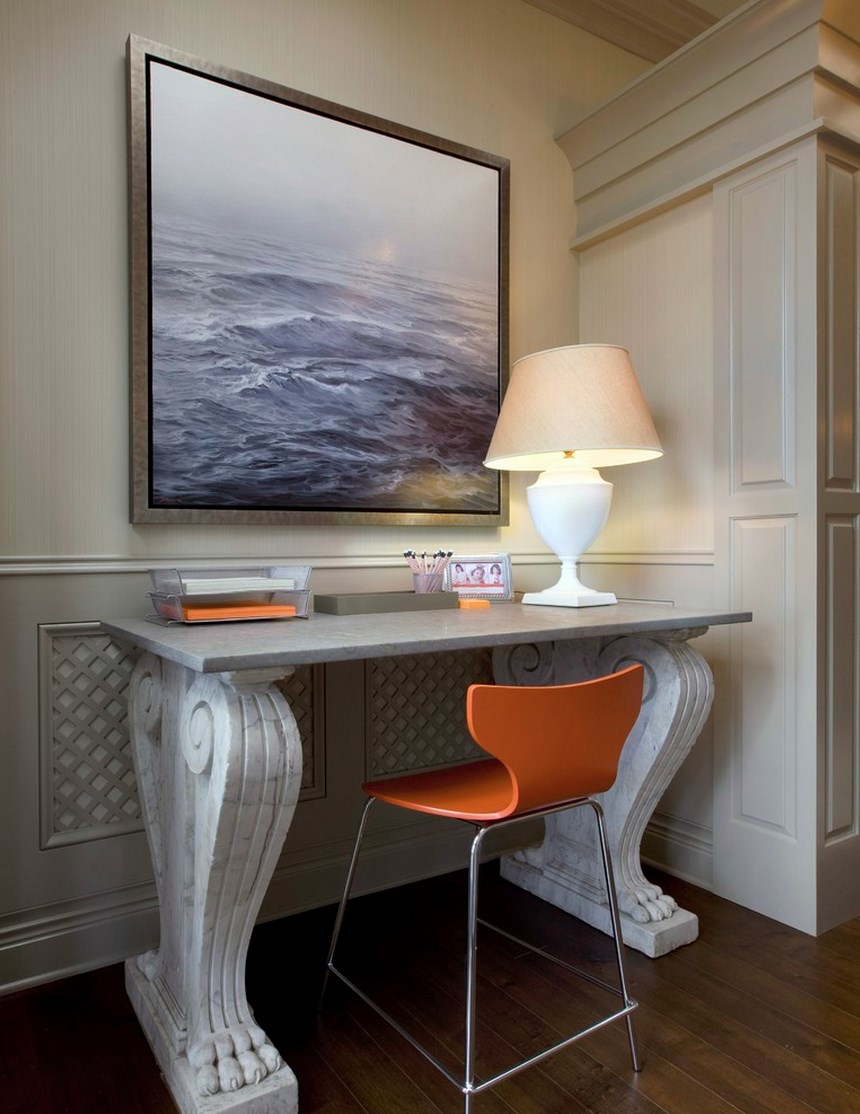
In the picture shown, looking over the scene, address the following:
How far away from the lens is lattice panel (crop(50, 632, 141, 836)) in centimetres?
179

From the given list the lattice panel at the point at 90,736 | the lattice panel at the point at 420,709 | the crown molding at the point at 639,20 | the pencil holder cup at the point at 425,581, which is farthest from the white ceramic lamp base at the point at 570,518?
the crown molding at the point at 639,20

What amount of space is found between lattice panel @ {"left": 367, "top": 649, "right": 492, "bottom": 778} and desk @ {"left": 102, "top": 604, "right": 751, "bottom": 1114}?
45cm

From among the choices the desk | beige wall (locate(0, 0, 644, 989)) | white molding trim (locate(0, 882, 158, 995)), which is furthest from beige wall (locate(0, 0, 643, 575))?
white molding trim (locate(0, 882, 158, 995))

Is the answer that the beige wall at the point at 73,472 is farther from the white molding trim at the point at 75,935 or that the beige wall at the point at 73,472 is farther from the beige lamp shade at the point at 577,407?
the beige lamp shade at the point at 577,407

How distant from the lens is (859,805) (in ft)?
6.82

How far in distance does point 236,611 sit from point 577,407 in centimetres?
97

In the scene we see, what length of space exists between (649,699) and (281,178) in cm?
166

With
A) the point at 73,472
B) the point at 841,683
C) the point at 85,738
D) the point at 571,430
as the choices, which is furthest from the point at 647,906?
the point at 73,472

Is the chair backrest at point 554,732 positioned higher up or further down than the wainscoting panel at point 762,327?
further down

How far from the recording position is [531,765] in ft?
4.36

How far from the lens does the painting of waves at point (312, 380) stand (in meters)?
1.90

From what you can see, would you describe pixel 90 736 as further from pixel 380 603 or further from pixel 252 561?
pixel 380 603

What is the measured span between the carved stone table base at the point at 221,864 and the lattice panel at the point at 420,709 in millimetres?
819

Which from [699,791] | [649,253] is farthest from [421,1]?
[699,791]
